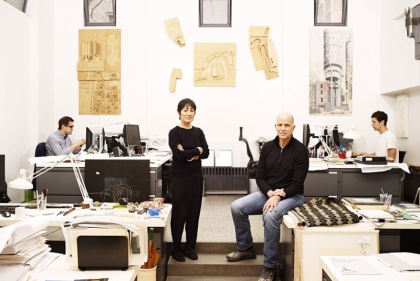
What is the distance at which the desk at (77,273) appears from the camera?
73.0 inches

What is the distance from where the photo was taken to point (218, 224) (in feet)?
16.1

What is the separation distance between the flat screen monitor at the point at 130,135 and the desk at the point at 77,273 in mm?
3038

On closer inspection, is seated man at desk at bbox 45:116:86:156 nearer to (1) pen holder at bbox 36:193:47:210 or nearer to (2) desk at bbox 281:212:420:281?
(1) pen holder at bbox 36:193:47:210

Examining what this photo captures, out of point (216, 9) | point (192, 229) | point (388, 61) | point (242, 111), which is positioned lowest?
point (192, 229)

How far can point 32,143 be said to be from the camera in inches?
258

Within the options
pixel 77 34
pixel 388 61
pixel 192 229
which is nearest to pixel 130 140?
pixel 192 229

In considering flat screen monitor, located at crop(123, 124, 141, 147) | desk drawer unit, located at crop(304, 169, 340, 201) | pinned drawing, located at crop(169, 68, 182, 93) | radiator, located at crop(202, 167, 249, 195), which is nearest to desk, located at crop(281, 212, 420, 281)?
desk drawer unit, located at crop(304, 169, 340, 201)

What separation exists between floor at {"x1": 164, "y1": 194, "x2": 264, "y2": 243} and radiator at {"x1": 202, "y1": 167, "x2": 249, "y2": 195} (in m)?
0.32

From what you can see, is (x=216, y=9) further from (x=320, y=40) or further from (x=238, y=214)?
(x=238, y=214)

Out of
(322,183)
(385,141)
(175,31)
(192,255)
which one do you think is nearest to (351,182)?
(322,183)

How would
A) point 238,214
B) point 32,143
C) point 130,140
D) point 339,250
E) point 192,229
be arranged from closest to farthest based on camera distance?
point 339,250, point 238,214, point 192,229, point 130,140, point 32,143

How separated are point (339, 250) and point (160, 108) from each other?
5.02 metres

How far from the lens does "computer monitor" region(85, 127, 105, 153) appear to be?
5148 mm

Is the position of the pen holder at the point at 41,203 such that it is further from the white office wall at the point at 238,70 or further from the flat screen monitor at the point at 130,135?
the white office wall at the point at 238,70
